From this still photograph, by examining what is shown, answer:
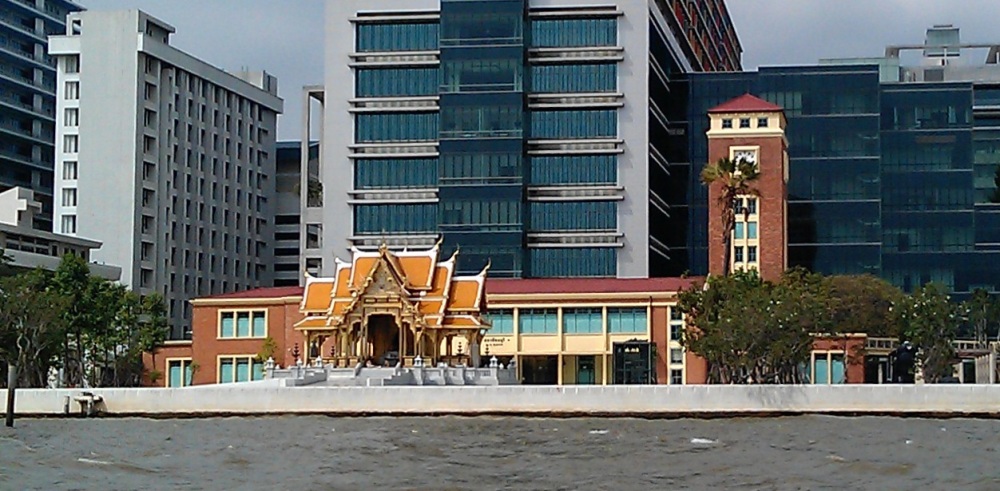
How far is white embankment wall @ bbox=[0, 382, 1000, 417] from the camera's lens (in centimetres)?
7194

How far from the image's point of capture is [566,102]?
133250 millimetres

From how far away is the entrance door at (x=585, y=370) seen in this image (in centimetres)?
10631

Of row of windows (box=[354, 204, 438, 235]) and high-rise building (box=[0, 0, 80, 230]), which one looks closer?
row of windows (box=[354, 204, 438, 235])

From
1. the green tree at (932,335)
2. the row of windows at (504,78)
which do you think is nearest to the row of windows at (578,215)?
the row of windows at (504,78)

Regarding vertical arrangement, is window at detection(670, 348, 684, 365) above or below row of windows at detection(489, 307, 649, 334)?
below

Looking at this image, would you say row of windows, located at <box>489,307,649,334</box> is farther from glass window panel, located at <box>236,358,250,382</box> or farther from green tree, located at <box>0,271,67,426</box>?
green tree, located at <box>0,271,67,426</box>

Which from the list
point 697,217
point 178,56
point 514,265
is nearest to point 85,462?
point 514,265

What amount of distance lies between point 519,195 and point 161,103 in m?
46.9

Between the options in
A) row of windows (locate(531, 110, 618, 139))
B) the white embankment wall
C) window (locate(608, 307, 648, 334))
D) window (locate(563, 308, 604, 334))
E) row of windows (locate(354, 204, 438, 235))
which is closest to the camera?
the white embankment wall

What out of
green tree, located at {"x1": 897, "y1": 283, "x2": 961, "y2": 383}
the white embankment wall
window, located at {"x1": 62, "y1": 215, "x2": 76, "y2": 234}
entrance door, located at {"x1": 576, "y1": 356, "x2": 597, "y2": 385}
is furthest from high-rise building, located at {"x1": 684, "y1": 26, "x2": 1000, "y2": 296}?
the white embankment wall

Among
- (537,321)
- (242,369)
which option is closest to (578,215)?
(537,321)

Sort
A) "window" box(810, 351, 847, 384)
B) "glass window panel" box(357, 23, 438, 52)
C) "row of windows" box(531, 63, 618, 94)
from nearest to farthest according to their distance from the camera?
"window" box(810, 351, 847, 384), "row of windows" box(531, 63, 618, 94), "glass window panel" box(357, 23, 438, 52)

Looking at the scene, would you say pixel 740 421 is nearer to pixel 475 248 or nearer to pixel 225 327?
pixel 225 327

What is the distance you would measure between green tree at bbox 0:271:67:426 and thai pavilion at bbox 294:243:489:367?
15.8 m
